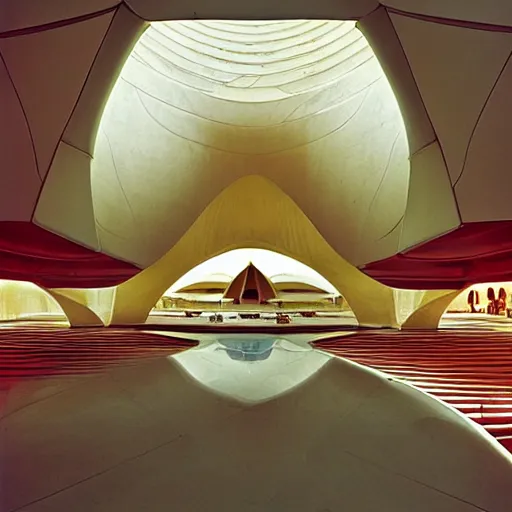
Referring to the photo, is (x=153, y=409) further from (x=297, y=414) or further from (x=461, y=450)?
(x=461, y=450)

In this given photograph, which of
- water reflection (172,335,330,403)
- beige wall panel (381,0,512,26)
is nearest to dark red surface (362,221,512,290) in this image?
beige wall panel (381,0,512,26)

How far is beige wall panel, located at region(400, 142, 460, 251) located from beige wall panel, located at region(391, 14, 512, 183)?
235 mm

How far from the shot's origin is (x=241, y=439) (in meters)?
2.40

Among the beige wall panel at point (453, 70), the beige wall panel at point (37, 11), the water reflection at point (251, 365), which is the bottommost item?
the water reflection at point (251, 365)

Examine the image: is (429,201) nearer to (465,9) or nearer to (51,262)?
(465,9)

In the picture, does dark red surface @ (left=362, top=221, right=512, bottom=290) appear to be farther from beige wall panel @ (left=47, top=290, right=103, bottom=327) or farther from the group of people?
the group of people

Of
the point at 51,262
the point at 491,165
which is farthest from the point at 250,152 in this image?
the point at 491,165

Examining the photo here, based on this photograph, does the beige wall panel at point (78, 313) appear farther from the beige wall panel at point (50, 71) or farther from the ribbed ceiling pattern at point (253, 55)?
the beige wall panel at point (50, 71)

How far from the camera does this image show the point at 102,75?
515 cm

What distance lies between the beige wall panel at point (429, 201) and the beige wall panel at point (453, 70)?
24cm

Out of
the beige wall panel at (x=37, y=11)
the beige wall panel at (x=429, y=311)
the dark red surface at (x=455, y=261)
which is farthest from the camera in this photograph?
the beige wall panel at (x=429, y=311)

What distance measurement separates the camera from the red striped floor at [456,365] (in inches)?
121

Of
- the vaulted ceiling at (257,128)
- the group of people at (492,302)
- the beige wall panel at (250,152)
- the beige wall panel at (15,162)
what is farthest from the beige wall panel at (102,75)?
the group of people at (492,302)

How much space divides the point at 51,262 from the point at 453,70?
7109 millimetres
